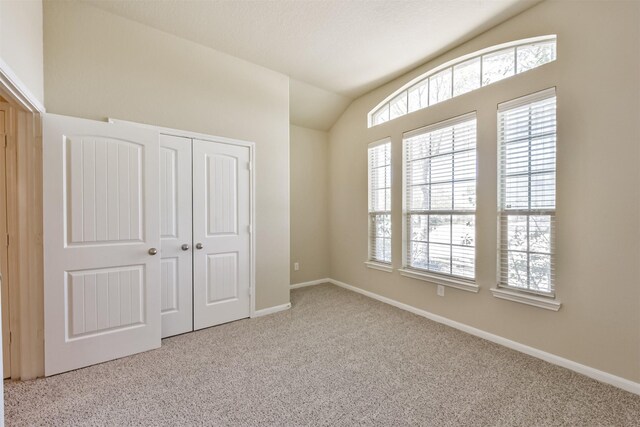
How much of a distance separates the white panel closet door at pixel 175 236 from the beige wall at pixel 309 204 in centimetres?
198

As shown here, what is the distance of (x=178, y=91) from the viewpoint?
2.93m

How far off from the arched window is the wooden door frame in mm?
3690

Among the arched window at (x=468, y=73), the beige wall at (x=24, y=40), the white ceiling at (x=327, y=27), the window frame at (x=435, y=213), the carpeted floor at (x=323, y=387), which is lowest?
the carpeted floor at (x=323, y=387)

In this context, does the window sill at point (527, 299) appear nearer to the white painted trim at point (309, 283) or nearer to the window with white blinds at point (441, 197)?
the window with white blinds at point (441, 197)

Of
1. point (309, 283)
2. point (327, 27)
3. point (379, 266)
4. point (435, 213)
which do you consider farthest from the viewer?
point (309, 283)

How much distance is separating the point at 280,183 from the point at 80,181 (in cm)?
198

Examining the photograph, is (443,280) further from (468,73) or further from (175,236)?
(175,236)

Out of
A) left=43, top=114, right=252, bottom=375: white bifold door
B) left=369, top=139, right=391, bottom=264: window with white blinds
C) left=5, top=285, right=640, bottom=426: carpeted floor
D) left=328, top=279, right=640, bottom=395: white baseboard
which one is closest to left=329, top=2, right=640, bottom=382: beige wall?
left=328, top=279, right=640, bottom=395: white baseboard

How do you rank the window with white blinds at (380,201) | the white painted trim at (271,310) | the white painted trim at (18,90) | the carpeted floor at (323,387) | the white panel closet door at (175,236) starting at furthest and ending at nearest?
the window with white blinds at (380,201), the white painted trim at (271,310), the white panel closet door at (175,236), the carpeted floor at (323,387), the white painted trim at (18,90)

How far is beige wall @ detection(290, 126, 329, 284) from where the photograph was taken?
4746mm

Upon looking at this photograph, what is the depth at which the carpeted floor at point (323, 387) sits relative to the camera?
5.80ft

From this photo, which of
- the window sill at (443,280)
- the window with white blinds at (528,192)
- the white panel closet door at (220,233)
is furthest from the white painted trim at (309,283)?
the window with white blinds at (528,192)

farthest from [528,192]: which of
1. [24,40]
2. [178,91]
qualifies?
[24,40]

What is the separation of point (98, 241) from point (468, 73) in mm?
3938
